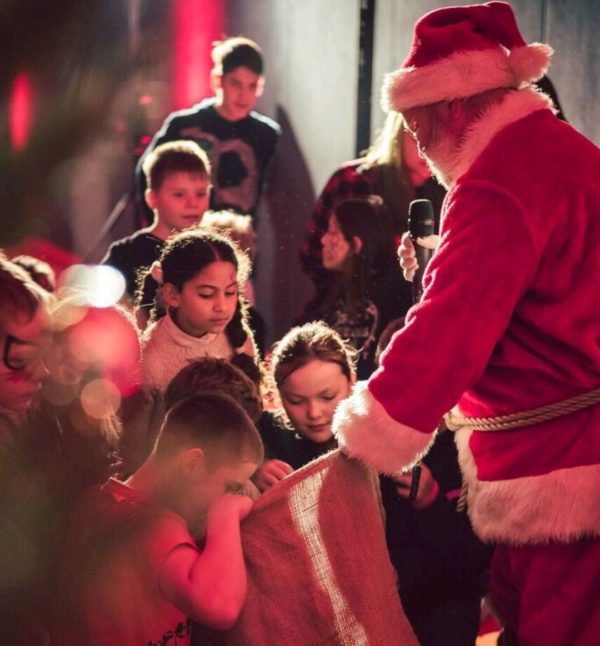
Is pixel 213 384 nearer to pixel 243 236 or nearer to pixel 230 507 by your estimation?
pixel 230 507

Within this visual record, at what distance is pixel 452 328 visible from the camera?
165 centimetres

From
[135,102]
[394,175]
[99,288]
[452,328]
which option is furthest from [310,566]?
[135,102]

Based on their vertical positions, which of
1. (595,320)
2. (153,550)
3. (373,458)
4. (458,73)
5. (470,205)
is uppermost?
(458,73)

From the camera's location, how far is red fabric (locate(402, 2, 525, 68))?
1.86 m

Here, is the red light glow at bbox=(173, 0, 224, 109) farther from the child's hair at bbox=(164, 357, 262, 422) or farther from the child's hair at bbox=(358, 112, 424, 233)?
the child's hair at bbox=(164, 357, 262, 422)

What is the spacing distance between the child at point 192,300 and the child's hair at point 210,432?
55 centimetres

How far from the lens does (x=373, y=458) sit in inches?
67.7

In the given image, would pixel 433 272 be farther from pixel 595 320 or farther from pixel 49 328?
pixel 49 328

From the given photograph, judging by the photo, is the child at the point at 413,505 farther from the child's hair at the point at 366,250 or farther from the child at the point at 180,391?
the child's hair at the point at 366,250

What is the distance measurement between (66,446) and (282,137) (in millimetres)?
2916

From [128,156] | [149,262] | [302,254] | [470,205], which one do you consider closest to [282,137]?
[128,156]

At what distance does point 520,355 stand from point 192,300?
3.51 ft

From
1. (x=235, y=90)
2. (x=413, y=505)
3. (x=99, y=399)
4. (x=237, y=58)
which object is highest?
(x=237, y=58)

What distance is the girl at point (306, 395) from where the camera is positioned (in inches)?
96.0
